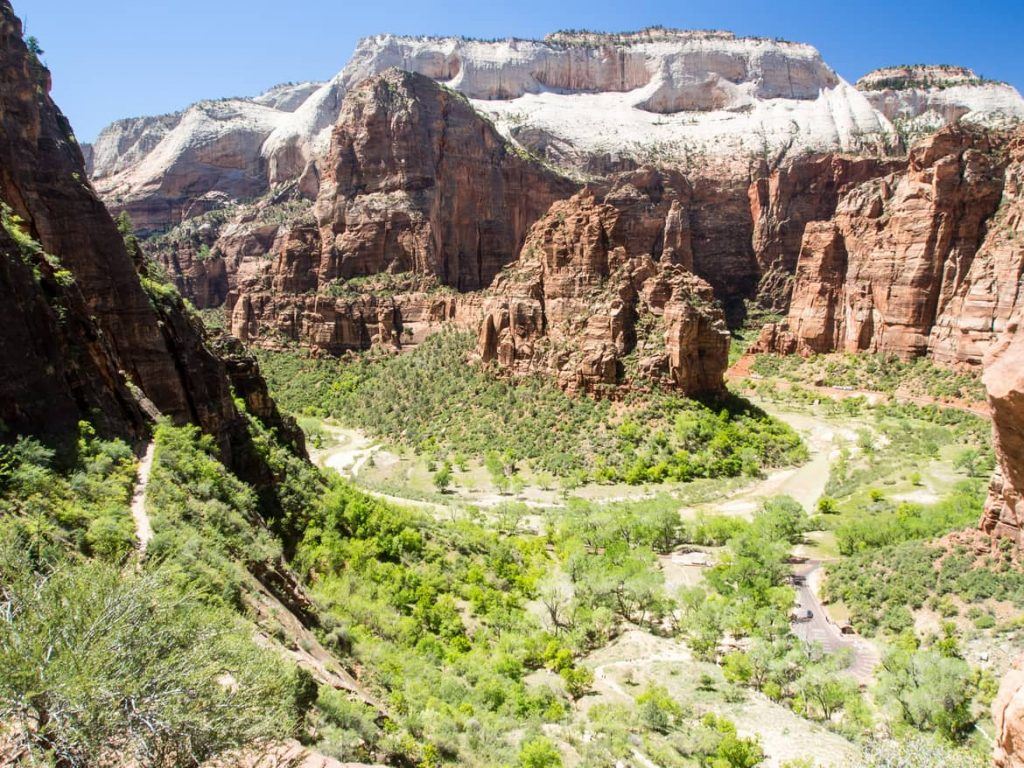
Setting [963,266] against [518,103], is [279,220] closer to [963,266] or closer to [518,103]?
[518,103]

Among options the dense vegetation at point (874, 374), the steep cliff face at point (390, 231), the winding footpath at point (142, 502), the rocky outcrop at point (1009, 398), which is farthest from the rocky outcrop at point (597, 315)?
the rocky outcrop at point (1009, 398)

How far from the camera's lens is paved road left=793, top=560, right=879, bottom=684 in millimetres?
22859

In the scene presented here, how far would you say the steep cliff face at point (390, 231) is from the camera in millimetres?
84938

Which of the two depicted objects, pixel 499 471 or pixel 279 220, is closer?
pixel 499 471

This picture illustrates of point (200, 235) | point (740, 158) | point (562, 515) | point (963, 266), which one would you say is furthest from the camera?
point (740, 158)

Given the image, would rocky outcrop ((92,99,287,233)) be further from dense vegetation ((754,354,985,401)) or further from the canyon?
dense vegetation ((754,354,985,401))

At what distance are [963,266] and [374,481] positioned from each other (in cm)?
6495

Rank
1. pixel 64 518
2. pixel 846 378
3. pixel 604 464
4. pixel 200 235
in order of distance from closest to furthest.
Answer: pixel 64 518 → pixel 604 464 → pixel 846 378 → pixel 200 235

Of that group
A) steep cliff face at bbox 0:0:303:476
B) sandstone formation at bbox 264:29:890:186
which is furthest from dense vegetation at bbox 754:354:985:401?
sandstone formation at bbox 264:29:890:186

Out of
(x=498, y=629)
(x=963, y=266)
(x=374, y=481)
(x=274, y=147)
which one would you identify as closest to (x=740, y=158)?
(x=963, y=266)

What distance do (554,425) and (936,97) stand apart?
148 meters

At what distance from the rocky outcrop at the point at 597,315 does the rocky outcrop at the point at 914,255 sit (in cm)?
2731

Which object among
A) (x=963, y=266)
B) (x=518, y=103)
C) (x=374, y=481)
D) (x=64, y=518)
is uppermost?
(x=518, y=103)

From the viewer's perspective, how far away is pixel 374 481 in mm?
52781
